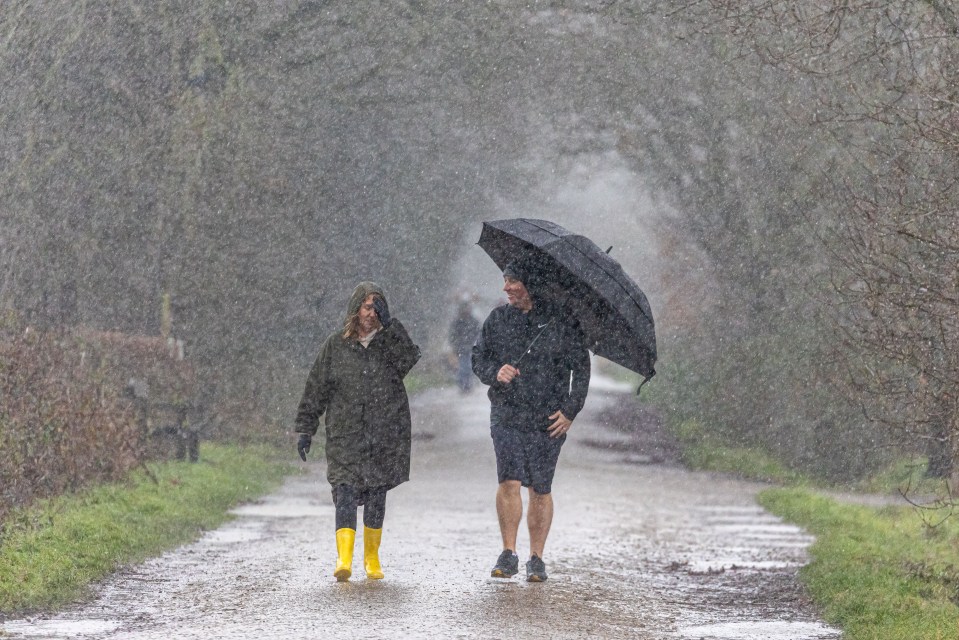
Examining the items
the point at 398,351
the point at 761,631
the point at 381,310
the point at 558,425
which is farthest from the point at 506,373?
the point at 761,631

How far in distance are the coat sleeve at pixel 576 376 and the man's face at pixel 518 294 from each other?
35 cm

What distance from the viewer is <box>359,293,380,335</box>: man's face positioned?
898 cm

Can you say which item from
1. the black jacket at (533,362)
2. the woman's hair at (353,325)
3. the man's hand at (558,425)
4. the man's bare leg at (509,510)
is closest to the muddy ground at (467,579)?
the man's bare leg at (509,510)

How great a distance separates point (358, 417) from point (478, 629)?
1926 millimetres

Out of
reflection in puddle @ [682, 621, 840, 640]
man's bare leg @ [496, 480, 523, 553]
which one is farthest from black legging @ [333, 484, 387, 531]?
reflection in puddle @ [682, 621, 840, 640]

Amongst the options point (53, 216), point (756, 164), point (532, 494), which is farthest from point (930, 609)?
point (756, 164)

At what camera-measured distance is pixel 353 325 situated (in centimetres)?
898

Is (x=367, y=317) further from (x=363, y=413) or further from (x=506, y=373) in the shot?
(x=506, y=373)

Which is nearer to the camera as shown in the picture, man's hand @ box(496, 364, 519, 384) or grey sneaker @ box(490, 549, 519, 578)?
man's hand @ box(496, 364, 519, 384)

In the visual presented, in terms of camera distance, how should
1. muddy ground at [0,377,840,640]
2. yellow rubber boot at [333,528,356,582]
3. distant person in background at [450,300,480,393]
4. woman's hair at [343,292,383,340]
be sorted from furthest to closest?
distant person in background at [450,300,480,393] → woman's hair at [343,292,383,340] → yellow rubber boot at [333,528,356,582] → muddy ground at [0,377,840,640]

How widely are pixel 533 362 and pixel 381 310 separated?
951mm

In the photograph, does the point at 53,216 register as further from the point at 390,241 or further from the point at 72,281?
the point at 390,241

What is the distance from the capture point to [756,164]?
2319cm

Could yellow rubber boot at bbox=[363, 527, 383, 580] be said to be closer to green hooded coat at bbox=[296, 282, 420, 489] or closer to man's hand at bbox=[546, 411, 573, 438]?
green hooded coat at bbox=[296, 282, 420, 489]
